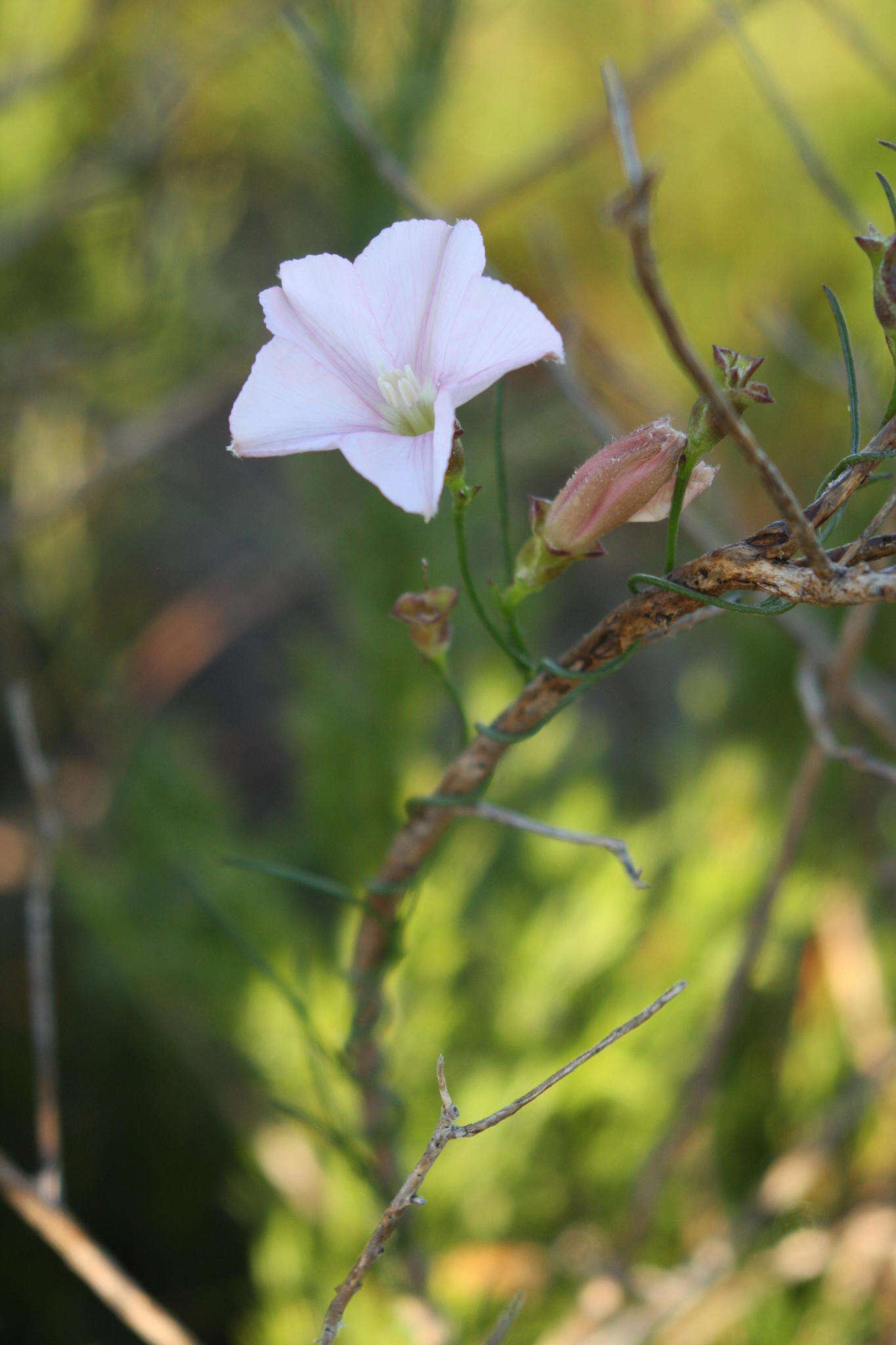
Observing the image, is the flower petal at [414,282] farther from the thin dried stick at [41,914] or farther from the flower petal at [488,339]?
the thin dried stick at [41,914]

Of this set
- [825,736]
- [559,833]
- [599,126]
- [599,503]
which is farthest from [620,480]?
[599,126]

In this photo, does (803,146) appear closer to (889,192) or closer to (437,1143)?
(889,192)

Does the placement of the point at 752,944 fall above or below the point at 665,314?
below

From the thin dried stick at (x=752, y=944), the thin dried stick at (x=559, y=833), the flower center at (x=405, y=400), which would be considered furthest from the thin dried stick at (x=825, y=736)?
the flower center at (x=405, y=400)

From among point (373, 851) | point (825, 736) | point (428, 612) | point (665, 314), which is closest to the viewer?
point (665, 314)

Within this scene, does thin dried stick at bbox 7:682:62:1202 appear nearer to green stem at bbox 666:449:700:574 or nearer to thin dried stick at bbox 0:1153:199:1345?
thin dried stick at bbox 0:1153:199:1345

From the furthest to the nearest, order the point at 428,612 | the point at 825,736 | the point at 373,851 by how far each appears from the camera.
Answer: the point at 373,851 < the point at 825,736 < the point at 428,612

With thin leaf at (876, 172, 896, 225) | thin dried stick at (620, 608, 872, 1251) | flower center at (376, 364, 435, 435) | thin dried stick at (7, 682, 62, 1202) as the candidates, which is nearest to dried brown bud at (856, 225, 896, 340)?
thin leaf at (876, 172, 896, 225)

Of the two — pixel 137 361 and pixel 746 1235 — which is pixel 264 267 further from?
pixel 746 1235
